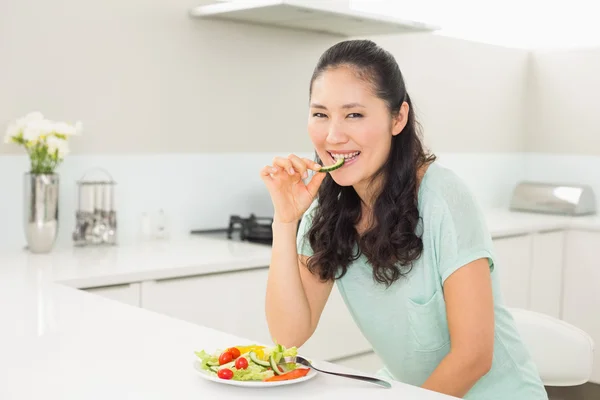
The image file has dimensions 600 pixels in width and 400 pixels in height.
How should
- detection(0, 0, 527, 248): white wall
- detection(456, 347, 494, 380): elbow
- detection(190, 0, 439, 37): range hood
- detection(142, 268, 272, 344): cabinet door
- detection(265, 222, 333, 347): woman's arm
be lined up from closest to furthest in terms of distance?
detection(456, 347, 494, 380): elbow, detection(265, 222, 333, 347): woman's arm, detection(142, 268, 272, 344): cabinet door, detection(0, 0, 527, 248): white wall, detection(190, 0, 439, 37): range hood

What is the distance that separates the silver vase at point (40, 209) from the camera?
8.20ft

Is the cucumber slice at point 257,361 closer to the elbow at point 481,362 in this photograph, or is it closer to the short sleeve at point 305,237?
the elbow at point 481,362

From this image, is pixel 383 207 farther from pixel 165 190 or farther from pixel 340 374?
pixel 165 190

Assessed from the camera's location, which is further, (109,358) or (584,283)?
(584,283)

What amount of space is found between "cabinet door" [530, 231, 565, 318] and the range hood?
1231 millimetres

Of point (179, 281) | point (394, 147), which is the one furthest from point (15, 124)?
point (394, 147)

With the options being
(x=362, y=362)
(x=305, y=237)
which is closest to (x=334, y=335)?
(x=362, y=362)

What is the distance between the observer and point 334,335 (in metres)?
2.81

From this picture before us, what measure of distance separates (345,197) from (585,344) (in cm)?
61

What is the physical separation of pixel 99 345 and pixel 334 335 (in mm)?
1528

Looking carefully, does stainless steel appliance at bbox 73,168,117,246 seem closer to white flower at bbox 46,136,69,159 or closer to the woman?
white flower at bbox 46,136,69,159

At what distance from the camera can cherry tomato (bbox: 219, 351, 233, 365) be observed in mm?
1208

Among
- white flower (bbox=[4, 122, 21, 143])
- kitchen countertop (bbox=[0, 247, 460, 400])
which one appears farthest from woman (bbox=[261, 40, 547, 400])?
white flower (bbox=[4, 122, 21, 143])

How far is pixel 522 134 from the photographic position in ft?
15.8
